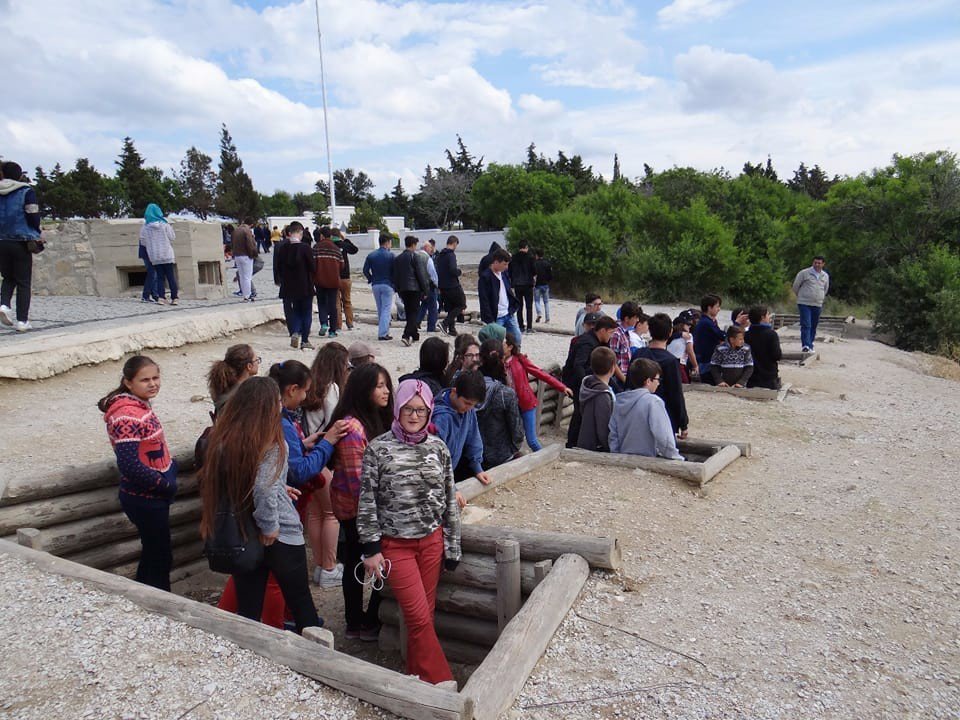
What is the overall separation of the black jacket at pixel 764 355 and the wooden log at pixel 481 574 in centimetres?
668

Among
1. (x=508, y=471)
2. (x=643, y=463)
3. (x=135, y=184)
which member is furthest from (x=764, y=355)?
(x=135, y=184)

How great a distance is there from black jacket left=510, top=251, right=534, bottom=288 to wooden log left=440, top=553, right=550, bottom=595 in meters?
9.95

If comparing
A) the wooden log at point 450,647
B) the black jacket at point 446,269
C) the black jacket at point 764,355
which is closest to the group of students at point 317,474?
the wooden log at point 450,647

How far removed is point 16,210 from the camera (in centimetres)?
833

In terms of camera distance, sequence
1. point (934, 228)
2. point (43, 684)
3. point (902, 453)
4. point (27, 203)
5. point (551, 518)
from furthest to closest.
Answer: point (934, 228) → point (27, 203) → point (902, 453) → point (551, 518) → point (43, 684)

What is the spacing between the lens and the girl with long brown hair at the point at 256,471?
11.9 ft

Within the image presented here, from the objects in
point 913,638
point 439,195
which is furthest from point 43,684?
point 439,195

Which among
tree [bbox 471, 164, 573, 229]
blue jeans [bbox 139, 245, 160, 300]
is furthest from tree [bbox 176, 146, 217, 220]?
blue jeans [bbox 139, 245, 160, 300]

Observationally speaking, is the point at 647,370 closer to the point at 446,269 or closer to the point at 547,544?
the point at 547,544

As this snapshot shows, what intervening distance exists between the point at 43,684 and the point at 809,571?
4063 mm

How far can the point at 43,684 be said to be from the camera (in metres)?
3.10

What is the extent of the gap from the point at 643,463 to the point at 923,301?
17.6m

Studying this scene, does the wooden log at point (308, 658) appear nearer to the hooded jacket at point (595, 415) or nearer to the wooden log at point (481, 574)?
the wooden log at point (481, 574)

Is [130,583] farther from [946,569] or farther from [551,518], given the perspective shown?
[946,569]
